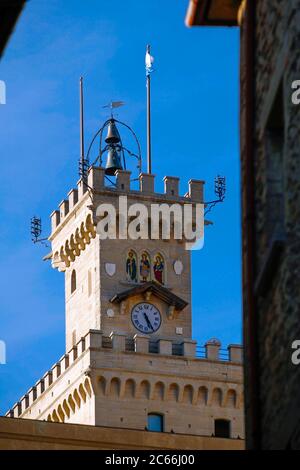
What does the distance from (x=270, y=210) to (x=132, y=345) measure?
59.9 metres

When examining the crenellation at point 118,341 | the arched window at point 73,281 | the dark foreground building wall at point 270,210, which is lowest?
the dark foreground building wall at point 270,210

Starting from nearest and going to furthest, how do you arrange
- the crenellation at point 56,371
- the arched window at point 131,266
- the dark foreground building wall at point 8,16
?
1. the dark foreground building wall at point 8,16
2. the arched window at point 131,266
3. the crenellation at point 56,371

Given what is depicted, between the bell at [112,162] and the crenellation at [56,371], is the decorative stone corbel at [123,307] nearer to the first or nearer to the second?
the crenellation at [56,371]

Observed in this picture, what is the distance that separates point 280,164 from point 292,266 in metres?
1.50

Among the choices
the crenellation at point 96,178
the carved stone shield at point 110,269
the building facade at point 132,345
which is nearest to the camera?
the building facade at point 132,345

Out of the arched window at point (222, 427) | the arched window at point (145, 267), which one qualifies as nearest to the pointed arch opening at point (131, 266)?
the arched window at point (145, 267)

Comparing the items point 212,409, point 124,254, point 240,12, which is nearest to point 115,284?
point 124,254

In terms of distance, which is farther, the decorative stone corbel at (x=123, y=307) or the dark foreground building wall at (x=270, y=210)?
the decorative stone corbel at (x=123, y=307)

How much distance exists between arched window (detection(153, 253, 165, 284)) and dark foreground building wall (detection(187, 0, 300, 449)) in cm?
6025

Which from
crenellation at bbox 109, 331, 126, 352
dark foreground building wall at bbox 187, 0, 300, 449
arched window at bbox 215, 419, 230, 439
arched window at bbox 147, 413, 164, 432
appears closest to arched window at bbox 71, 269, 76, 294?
crenellation at bbox 109, 331, 126, 352

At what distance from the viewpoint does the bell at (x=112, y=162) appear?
262 ft

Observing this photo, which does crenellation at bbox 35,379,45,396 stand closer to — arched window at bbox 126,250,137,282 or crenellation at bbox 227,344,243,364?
arched window at bbox 126,250,137,282

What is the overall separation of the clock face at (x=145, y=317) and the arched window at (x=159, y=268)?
1387mm

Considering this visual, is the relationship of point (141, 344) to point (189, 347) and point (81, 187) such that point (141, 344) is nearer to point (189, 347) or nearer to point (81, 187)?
point (189, 347)
